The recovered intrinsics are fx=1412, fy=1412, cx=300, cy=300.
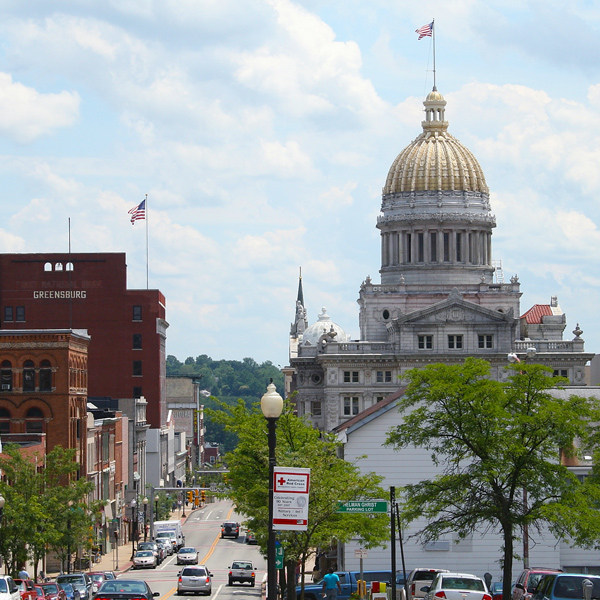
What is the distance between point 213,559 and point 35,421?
16164 millimetres

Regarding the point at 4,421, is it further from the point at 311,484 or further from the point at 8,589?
the point at 8,589

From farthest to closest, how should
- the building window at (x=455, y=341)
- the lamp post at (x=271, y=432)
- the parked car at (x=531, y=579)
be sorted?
the building window at (x=455, y=341), the parked car at (x=531, y=579), the lamp post at (x=271, y=432)

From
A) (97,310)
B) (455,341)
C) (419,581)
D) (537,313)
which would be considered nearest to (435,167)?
(537,313)

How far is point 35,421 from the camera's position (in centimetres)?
8750

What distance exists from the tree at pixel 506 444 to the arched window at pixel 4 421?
48540 millimetres

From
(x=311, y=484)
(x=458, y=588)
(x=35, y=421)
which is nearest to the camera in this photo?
(x=458, y=588)

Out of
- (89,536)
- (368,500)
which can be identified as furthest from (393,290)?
(368,500)

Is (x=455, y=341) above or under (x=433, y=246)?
under

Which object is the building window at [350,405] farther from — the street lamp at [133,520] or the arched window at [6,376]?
the arched window at [6,376]

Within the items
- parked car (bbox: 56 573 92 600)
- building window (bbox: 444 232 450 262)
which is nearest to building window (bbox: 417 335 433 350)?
building window (bbox: 444 232 450 262)

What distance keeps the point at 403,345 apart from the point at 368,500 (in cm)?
7898

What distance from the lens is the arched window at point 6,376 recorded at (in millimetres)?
88562

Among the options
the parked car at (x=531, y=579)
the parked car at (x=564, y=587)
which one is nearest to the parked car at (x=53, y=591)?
the parked car at (x=531, y=579)

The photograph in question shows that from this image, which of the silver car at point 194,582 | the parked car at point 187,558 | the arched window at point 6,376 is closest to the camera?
the silver car at point 194,582
